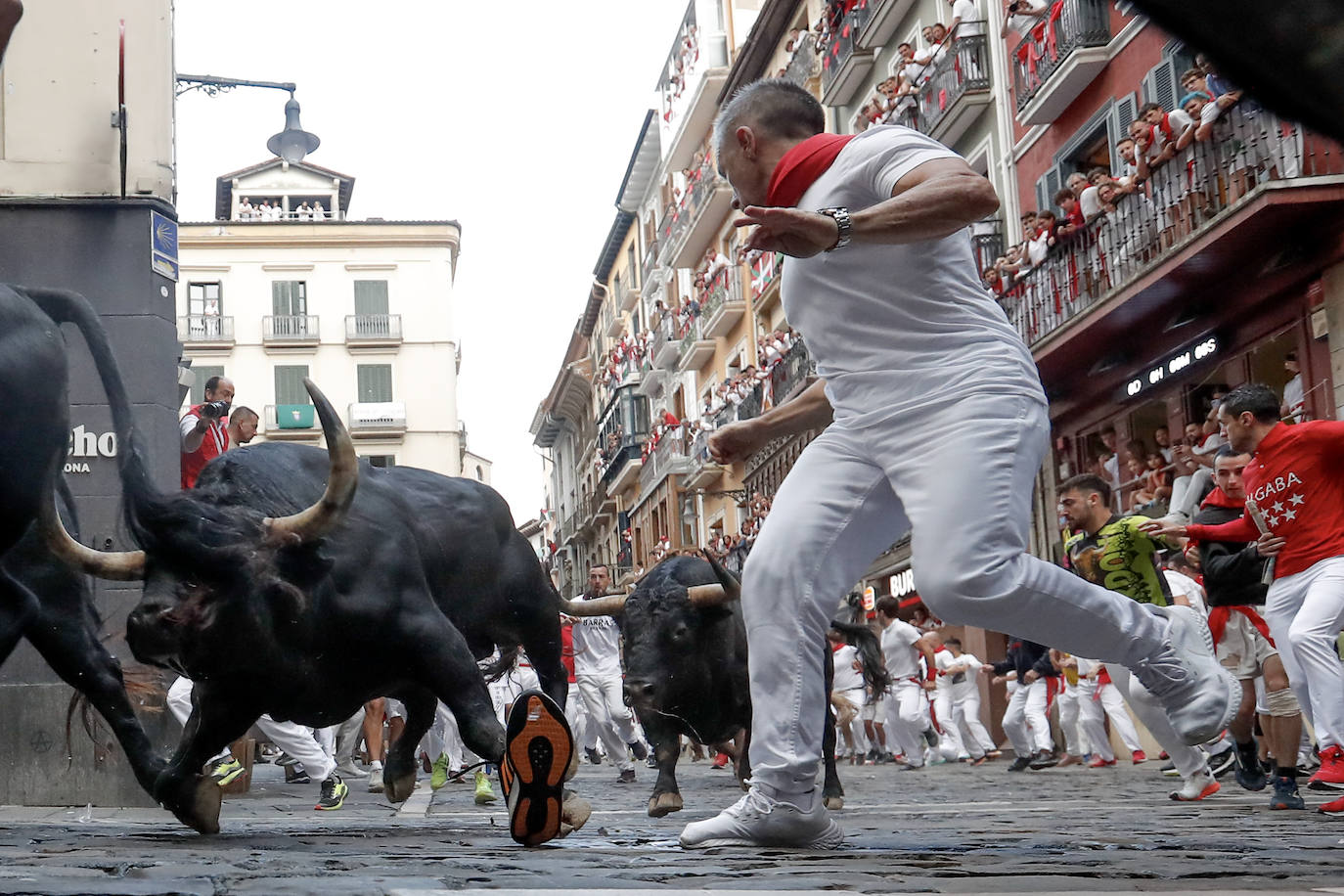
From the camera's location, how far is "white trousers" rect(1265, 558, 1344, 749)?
301 inches

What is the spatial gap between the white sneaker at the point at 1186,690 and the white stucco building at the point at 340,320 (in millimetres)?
67170

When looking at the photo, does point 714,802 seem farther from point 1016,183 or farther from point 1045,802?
point 1016,183

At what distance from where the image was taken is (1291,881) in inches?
132

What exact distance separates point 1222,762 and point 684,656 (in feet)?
15.1

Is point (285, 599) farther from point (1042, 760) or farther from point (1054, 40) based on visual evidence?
point (1054, 40)

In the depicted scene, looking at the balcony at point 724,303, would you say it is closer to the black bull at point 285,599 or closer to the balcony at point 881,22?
the balcony at point 881,22

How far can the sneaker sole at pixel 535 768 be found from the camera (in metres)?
4.86

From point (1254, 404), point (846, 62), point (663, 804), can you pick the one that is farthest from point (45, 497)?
point (846, 62)

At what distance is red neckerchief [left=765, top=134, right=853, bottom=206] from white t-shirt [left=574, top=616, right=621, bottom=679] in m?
15.4

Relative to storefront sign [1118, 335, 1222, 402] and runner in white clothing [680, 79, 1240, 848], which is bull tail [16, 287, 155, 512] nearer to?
runner in white clothing [680, 79, 1240, 848]

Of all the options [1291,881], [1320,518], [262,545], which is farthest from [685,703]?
[1291,881]

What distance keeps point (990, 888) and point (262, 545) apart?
9.58ft

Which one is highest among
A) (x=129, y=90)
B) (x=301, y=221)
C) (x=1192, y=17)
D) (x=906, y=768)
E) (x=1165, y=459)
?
(x=301, y=221)

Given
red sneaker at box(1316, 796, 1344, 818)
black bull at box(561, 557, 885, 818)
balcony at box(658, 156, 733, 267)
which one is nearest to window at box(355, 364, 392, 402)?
balcony at box(658, 156, 733, 267)
